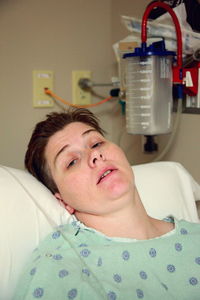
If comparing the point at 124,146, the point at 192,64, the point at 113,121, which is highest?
the point at 192,64

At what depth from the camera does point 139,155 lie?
2.08 m

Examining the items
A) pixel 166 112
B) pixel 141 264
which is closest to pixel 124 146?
pixel 166 112

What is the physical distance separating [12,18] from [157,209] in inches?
49.3

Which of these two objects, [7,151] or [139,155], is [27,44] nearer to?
[7,151]

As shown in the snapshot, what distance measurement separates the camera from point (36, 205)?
1.20 meters

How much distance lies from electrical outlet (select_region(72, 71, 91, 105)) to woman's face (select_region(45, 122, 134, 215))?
779mm

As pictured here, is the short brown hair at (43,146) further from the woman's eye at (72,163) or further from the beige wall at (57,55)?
the beige wall at (57,55)

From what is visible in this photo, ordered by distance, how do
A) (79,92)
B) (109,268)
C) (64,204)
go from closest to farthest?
1. (109,268)
2. (64,204)
3. (79,92)

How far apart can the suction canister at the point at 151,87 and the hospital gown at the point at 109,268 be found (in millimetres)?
551

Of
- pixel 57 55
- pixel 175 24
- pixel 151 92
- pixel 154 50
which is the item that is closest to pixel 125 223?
pixel 151 92

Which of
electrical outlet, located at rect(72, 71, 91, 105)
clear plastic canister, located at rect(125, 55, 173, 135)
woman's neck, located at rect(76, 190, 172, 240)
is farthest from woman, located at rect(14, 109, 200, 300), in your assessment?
electrical outlet, located at rect(72, 71, 91, 105)

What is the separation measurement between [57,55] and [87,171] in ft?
3.49

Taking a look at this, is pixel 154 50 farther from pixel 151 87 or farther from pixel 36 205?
pixel 36 205

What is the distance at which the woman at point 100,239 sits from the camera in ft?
3.29
